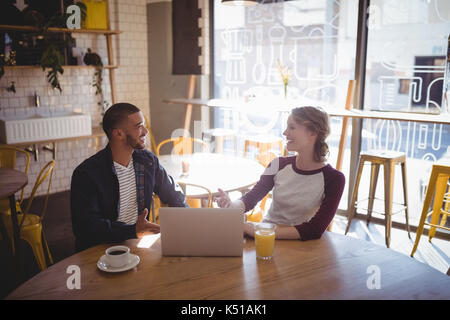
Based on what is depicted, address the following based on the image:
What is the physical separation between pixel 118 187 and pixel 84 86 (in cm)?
350

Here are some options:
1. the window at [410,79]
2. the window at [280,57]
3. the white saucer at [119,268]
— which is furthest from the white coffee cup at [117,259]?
the window at [410,79]

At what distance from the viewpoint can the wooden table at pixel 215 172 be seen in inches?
99.7

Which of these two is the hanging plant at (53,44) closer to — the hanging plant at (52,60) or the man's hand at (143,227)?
the hanging plant at (52,60)

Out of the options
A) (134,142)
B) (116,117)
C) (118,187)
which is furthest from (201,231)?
(116,117)

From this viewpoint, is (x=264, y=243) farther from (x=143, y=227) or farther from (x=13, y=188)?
(x=13, y=188)

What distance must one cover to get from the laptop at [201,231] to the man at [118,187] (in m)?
0.27

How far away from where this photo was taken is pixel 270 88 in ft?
14.5

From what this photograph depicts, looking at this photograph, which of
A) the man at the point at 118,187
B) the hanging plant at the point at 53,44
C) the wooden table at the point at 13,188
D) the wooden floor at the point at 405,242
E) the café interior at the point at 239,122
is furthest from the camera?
the hanging plant at the point at 53,44

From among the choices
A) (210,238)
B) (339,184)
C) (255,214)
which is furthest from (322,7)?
(210,238)

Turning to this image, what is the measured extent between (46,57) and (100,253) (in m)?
3.33

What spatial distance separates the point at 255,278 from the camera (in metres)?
→ 1.23
